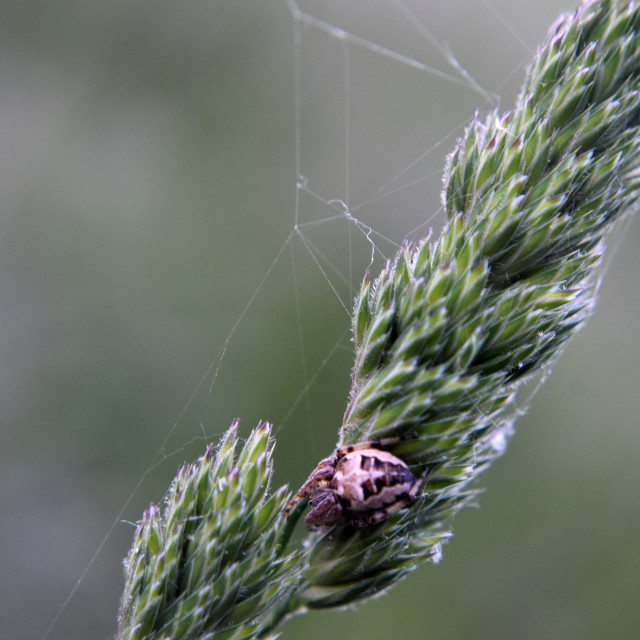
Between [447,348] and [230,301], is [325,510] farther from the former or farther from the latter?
[230,301]

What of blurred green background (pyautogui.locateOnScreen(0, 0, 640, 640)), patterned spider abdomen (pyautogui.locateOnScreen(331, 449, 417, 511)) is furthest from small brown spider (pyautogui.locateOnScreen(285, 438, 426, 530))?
blurred green background (pyautogui.locateOnScreen(0, 0, 640, 640))

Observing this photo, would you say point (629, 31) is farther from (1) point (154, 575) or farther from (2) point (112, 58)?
(2) point (112, 58)

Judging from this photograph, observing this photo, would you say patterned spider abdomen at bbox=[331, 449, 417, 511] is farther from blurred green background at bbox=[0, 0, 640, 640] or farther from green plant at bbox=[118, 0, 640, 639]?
blurred green background at bbox=[0, 0, 640, 640]

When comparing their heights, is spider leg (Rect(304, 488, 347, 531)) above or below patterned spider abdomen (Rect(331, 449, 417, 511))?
below

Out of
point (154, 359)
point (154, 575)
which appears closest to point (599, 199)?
point (154, 575)

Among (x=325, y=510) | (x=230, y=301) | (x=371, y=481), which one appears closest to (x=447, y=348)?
(x=371, y=481)

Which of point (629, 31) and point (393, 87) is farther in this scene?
point (393, 87)

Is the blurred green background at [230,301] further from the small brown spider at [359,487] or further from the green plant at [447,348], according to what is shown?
the small brown spider at [359,487]

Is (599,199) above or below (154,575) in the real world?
above
